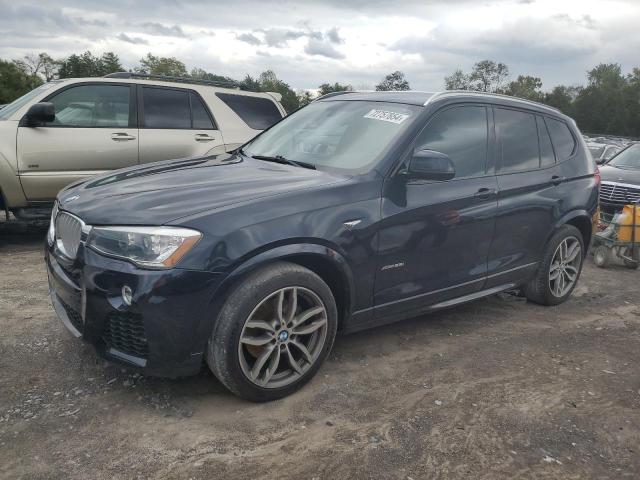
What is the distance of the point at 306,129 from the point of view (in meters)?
4.31

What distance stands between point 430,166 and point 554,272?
2.20 metres

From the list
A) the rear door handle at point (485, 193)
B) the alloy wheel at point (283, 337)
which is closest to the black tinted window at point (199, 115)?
the rear door handle at point (485, 193)

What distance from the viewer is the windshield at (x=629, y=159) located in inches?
391

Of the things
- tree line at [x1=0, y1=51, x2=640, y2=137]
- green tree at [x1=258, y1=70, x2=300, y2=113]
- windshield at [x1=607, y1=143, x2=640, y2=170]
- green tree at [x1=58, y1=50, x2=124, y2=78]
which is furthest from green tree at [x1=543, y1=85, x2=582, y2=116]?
windshield at [x1=607, y1=143, x2=640, y2=170]

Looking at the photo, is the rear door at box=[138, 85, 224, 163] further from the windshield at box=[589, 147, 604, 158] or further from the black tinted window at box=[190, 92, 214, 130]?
the windshield at box=[589, 147, 604, 158]

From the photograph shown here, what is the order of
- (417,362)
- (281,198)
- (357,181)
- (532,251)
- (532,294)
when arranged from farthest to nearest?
1. (532,294)
2. (532,251)
3. (417,362)
4. (357,181)
5. (281,198)

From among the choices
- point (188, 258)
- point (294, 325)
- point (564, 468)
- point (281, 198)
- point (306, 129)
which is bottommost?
point (564, 468)

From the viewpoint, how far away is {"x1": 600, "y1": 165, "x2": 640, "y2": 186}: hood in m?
9.05

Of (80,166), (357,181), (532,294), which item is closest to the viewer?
(357,181)

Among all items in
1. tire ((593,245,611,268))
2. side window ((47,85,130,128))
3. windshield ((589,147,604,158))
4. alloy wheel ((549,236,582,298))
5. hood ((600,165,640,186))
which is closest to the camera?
alloy wheel ((549,236,582,298))

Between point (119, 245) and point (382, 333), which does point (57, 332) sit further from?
point (382, 333)

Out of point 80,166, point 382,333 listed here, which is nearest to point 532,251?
point 382,333

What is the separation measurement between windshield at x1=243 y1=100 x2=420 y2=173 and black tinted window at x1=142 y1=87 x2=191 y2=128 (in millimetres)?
2777

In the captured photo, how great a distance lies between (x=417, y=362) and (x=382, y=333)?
0.52 m
